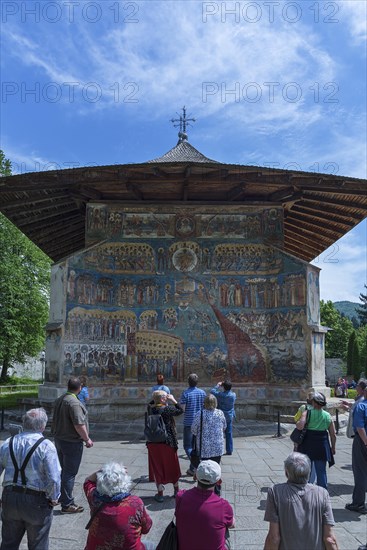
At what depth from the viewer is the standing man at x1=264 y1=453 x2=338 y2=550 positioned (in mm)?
3176

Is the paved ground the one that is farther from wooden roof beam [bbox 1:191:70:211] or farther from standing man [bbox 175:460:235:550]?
wooden roof beam [bbox 1:191:70:211]

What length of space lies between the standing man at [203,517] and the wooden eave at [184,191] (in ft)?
32.6

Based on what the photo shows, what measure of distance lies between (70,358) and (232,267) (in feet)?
17.6

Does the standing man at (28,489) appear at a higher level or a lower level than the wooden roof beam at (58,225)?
lower

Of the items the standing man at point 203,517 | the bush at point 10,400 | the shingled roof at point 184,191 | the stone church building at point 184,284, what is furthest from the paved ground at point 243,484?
the shingled roof at point 184,191

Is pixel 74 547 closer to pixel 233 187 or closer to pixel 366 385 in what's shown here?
pixel 366 385

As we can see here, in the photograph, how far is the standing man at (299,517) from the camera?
3.18 m

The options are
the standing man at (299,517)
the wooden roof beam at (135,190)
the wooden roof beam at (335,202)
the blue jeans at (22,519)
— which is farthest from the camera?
the wooden roof beam at (335,202)

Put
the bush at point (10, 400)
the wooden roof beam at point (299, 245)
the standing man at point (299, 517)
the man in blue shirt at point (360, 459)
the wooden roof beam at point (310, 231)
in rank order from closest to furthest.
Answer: the standing man at point (299, 517)
the man in blue shirt at point (360, 459)
the bush at point (10, 400)
the wooden roof beam at point (310, 231)
the wooden roof beam at point (299, 245)

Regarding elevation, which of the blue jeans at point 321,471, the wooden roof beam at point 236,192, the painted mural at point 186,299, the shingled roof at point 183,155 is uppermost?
the shingled roof at point 183,155

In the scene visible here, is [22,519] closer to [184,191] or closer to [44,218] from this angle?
[184,191]

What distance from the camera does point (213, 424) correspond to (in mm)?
6066

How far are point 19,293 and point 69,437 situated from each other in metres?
23.0

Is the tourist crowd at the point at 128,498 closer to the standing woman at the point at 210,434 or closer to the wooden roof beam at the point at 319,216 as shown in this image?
the standing woman at the point at 210,434
